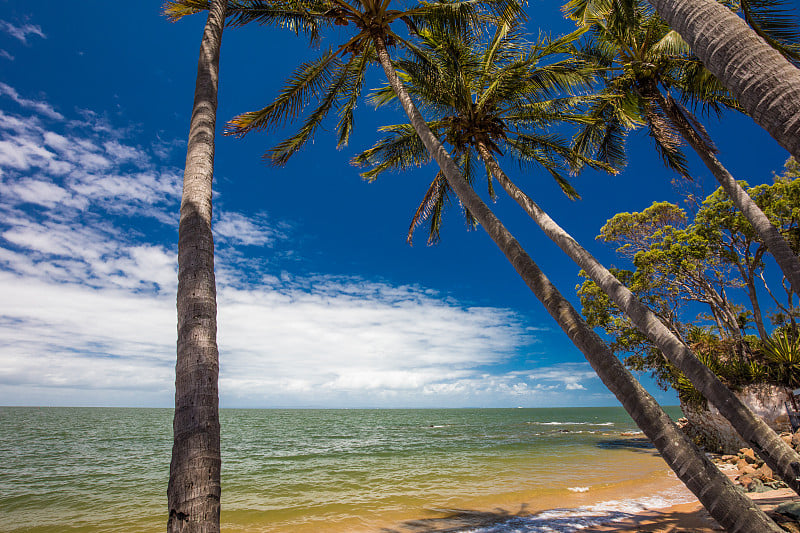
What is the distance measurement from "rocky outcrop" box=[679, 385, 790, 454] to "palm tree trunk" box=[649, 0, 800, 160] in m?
13.0

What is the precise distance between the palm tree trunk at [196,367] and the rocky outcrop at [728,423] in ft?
47.0

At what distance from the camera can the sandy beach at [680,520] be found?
21.4 ft

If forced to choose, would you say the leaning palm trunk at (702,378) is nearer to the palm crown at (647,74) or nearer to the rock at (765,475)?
the palm crown at (647,74)

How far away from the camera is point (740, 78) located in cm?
217

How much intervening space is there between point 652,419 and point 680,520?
6122mm

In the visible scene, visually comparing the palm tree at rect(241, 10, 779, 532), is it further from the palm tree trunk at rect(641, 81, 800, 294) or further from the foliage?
the foliage

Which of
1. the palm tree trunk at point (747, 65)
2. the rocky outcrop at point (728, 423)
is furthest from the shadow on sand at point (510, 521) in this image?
the palm tree trunk at point (747, 65)

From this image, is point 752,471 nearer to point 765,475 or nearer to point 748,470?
point 748,470

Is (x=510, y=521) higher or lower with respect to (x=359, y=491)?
higher

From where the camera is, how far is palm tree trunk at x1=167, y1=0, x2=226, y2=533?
200 cm

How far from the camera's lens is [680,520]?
7.17 metres

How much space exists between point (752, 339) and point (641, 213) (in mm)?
6629

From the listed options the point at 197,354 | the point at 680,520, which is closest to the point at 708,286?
the point at 680,520

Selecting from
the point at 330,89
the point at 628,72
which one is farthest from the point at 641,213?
the point at 330,89
